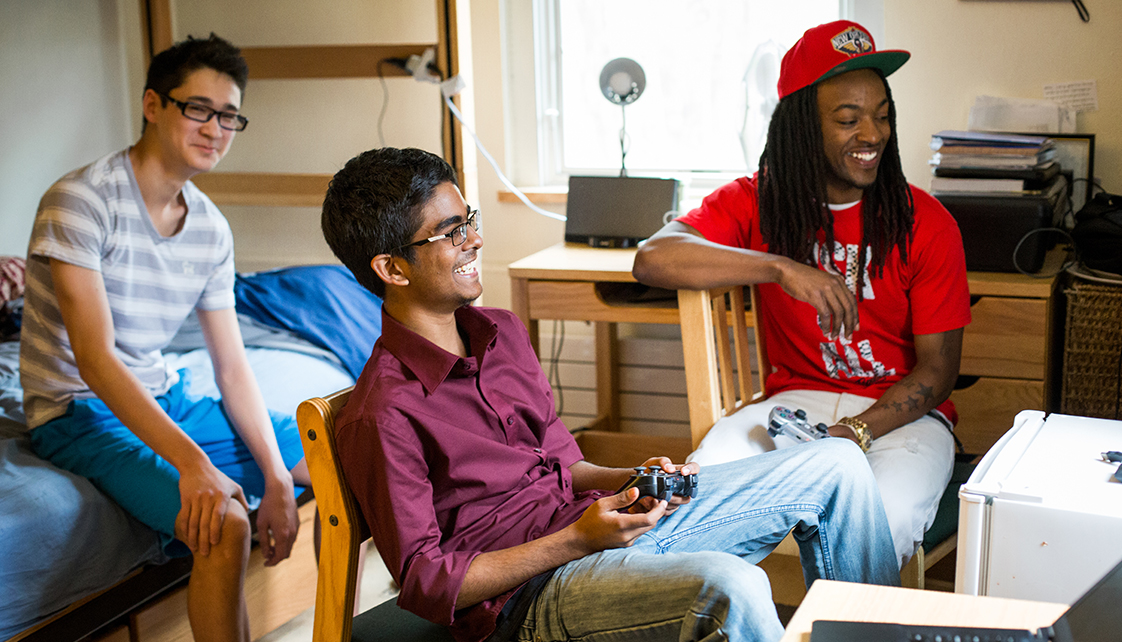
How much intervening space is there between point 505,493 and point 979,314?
129 centimetres

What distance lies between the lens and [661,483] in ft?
3.86

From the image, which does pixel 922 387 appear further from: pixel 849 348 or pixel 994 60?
pixel 994 60

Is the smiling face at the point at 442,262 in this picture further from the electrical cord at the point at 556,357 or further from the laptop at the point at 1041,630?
the electrical cord at the point at 556,357

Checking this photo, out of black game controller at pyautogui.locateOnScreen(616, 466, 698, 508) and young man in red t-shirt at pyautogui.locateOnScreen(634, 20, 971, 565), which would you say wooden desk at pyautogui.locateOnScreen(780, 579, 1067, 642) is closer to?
black game controller at pyautogui.locateOnScreen(616, 466, 698, 508)

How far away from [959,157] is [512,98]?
1327 millimetres

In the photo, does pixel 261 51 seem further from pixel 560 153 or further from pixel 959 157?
pixel 959 157

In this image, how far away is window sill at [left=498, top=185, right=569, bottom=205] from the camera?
2910mm

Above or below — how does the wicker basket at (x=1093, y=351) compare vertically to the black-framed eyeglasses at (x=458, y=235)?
below

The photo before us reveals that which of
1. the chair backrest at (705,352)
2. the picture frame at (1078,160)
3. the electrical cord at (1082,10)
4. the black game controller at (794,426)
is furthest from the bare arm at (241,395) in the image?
the electrical cord at (1082,10)

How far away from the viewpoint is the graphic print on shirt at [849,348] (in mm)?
1729

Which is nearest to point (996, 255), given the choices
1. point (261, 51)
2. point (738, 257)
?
point (738, 257)

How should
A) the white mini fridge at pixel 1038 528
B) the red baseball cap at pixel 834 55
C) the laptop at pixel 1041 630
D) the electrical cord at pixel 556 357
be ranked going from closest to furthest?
the laptop at pixel 1041 630
the white mini fridge at pixel 1038 528
the red baseball cap at pixel 834 55
the electrical cord at pixel 556 357

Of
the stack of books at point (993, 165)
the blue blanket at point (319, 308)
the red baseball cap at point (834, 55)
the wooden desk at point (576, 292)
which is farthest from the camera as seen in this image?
the blue blanket at point (319, 308)

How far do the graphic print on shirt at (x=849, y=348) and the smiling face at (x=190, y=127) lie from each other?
1132 millimetres
